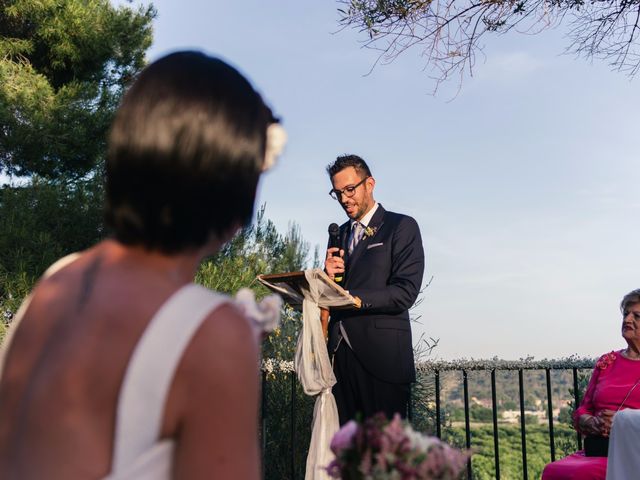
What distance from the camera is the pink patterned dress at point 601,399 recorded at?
415 cm

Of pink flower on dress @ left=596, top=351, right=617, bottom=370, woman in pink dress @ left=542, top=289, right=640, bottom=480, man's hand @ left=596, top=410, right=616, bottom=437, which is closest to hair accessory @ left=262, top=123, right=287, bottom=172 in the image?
woman in pink dress @ left=542, top=289, right=640, bottom=480

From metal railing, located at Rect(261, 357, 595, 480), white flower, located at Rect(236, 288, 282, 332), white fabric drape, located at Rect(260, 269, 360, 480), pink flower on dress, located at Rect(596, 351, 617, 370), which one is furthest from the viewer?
metal railing, located at Rect(261, 357, 595, 480)

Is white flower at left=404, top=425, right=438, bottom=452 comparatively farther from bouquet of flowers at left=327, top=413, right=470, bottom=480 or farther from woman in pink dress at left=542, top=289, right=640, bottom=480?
woman in pink dress at left=542, top=289, right=640, bottom=480

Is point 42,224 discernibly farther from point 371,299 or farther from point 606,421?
point 606,421

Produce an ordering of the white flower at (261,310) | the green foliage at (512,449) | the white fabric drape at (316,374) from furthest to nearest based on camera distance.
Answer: the green foliage at (512,449) → the white fabric drape at (316,374) → the white flower at (261,310)

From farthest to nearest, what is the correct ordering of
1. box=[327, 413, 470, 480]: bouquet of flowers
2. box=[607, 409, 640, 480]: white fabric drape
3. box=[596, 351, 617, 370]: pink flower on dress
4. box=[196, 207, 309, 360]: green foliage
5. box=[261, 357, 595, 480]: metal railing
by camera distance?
1. box=[196, 207, 309, 360]: green foliage
2. box=[261, 357, 595, 480]: metal railing
3. box=[596, 351, 617, 370]: pink flower on dress
4. box=[607, 409, 640, 480]: white fabric drape
5. box=[327, 413, 470, 480]: bouquet of flowers

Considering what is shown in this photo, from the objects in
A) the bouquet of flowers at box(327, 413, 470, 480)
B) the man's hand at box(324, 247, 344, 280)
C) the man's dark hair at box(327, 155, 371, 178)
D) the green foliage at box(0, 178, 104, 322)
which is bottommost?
the bouquet of flowers at box(327, 413, 470, 480)

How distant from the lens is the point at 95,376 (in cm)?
84

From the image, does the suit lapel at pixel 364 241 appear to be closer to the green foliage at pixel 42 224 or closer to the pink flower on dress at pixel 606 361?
the pink flower on dress at pixel 606 361

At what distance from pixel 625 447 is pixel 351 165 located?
2.12 m

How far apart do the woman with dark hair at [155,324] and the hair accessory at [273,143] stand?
0.15ft

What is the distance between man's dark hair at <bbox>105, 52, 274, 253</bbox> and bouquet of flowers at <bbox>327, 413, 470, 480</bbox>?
55 cm

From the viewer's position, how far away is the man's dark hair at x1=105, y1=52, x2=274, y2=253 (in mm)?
910

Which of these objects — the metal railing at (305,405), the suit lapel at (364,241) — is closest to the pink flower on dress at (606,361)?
the metal railing at (305,405)
